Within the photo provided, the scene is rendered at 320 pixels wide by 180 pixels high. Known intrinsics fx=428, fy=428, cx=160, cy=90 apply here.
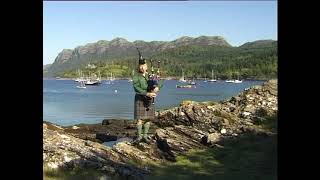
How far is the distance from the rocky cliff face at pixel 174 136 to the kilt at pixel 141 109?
150 cm

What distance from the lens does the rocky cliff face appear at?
37.0 feet

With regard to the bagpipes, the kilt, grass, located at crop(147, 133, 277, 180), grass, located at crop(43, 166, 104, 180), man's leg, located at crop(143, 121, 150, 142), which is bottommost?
grass, located at crop(147, 133, 277, 180)

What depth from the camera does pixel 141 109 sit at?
12.3 m

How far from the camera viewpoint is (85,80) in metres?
157

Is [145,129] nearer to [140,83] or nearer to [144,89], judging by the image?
[144,89]

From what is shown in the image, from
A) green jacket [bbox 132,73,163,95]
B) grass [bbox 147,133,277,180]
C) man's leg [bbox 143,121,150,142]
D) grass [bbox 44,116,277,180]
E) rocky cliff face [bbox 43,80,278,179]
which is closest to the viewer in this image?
rocky cliff face [bbox 43,80,278,179]

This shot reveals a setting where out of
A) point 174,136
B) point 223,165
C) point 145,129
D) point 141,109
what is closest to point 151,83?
point 141,109

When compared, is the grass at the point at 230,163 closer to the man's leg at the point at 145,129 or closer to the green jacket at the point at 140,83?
the man's leg at the point at 145,129

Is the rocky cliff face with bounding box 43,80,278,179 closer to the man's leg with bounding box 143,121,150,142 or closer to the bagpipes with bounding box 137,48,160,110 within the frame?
the man's leg with bounding box 143,121,150,142

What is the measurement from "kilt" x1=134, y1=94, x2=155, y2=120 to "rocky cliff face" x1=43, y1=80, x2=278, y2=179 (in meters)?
1.50

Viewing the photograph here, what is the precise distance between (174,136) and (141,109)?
14.5ft

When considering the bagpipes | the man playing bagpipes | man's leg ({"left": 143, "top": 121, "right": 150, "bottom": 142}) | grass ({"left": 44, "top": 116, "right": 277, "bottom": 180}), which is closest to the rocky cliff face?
man's leg ({"left": 143, "top": 121, "right": 150, "bottom": 142})
